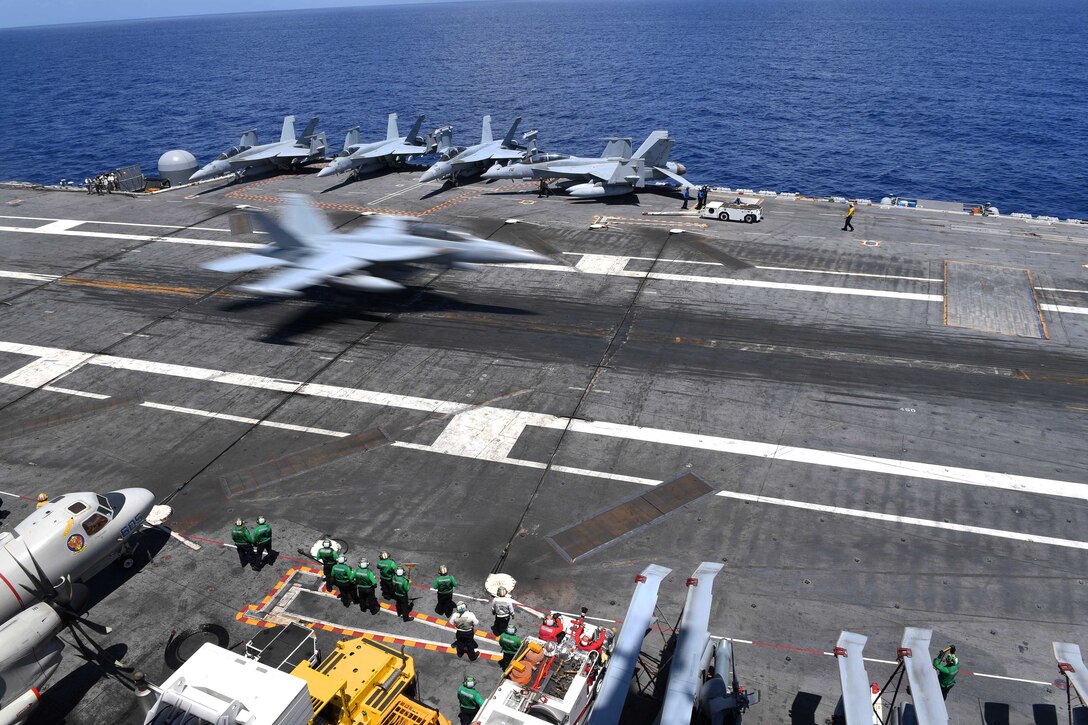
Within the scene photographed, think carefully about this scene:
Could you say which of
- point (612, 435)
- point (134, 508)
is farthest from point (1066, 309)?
point (134, 508)

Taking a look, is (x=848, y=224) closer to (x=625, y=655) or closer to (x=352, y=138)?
(x=625, y=655)

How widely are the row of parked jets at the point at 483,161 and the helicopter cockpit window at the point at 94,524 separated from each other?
4441 centimetres

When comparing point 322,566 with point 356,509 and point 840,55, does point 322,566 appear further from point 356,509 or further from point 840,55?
point 840,55

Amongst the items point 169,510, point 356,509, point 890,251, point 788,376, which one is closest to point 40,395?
point 169,510

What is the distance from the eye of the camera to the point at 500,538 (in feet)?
73.2

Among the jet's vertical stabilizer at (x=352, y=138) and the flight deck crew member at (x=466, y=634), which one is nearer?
the flight deck crew member at (x=466, y=634)

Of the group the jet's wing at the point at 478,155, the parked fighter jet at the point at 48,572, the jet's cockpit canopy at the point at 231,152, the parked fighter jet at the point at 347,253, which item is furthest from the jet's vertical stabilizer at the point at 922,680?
the jet's cockpit canopy at the point at 231,152

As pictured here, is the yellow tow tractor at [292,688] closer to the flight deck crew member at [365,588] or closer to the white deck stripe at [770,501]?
the flight deck crew member at [365,588]

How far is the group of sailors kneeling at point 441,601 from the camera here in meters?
17.3

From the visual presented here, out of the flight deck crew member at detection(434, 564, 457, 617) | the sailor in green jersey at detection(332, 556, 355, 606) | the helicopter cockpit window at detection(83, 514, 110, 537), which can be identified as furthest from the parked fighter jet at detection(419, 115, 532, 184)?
the flight deck crew member at detection(434, 564, 457, 617)

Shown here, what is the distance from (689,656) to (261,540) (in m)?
13.3

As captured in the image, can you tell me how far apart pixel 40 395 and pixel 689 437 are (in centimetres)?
2863

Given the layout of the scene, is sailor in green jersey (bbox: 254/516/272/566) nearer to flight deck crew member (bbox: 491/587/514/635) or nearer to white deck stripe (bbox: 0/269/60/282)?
flight deck crew member (bbox: 491/587/514/635)

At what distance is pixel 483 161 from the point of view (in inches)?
2539
